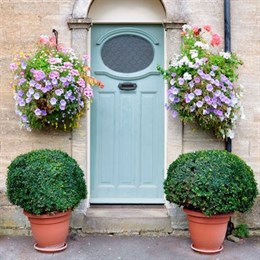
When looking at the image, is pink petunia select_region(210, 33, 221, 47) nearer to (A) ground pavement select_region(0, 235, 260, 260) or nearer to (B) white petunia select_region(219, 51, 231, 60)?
(B) white petunia select_region(219, 51, 231, 60)

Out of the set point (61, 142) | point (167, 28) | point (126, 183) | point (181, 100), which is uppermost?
point (167, 28)

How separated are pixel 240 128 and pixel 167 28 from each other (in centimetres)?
154

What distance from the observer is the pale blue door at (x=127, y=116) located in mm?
5758

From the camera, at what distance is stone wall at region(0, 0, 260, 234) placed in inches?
213

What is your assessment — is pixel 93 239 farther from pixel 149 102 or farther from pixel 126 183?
pixel 149 102

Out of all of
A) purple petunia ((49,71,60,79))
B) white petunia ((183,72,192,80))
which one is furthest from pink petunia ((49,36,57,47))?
white petunia ((183,72,192,80))

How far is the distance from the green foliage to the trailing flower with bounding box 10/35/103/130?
7.68 ft

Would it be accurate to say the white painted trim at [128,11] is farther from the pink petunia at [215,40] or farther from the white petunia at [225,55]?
the white petunia at [225,55]

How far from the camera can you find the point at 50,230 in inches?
185

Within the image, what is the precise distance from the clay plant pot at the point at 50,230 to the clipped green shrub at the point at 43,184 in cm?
11

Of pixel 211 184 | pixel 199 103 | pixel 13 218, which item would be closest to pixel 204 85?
pixel 199 103

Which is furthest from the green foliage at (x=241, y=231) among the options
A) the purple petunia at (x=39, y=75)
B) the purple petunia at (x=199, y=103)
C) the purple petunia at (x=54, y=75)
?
the purple petunia at (x=39, y=75)

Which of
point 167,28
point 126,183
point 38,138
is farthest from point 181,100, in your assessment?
point 38,138

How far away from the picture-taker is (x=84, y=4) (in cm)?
542
